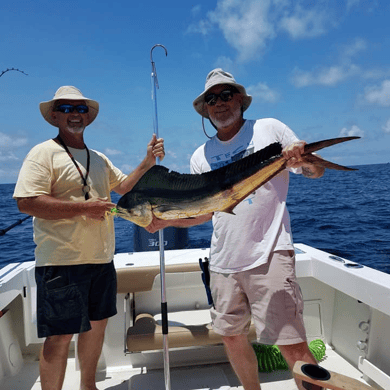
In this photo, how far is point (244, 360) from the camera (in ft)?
7.11

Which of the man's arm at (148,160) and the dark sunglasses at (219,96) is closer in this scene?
the dark sunglasses at (219,96)

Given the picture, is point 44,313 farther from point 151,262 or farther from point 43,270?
point 151,262

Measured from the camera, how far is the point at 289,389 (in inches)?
106

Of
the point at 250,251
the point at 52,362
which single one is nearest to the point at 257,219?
the point at 250,251

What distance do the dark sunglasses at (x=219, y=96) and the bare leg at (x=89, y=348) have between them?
5.43 feet

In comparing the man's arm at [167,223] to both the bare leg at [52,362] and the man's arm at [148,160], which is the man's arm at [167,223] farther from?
the bare leg at [52,362]

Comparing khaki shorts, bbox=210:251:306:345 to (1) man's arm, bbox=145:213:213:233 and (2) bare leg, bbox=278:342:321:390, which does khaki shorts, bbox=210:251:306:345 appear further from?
(1) man's arm, bbox=145:213:213:233

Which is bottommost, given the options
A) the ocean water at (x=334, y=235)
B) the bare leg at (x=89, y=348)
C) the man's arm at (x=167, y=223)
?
the ocean water at (x=334, y=235)

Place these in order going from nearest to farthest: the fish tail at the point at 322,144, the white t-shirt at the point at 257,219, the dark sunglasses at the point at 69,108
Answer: the fish tail at the point at 322,144
the white t-shirt at the point at 257,219
the dark sunglasses at the point at 69,108

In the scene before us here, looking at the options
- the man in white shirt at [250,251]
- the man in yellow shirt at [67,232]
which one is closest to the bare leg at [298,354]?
the man in white shirt at [250,251]

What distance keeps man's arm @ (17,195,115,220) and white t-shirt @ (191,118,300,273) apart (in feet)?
2.39

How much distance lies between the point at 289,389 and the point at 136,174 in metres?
2.01

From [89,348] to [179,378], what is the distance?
0.85 metres

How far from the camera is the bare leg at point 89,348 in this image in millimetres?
2441
